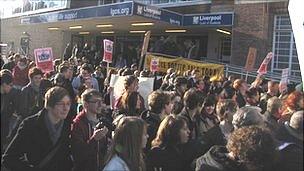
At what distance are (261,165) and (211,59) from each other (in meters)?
21.2

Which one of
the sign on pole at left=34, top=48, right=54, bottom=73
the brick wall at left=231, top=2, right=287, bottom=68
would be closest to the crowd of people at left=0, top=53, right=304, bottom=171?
the sign on pole at left=34, top=48, right=54, bottom=73

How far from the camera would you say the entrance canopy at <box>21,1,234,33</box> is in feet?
71.2

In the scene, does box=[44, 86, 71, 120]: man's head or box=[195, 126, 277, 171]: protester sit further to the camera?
box=[44, 86, 71, 120]: man's head

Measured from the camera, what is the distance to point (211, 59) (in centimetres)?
2414

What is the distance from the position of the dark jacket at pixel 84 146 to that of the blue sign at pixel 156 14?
1677cm

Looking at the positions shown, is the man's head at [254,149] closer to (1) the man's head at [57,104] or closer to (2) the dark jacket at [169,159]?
(2) the dark jacket at [169,159]

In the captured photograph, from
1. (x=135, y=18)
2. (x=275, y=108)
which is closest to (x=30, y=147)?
(x=275, y=108)

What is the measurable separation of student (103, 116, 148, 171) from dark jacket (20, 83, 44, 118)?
3.08 m

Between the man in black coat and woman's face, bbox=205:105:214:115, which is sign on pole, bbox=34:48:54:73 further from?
the man in black coat

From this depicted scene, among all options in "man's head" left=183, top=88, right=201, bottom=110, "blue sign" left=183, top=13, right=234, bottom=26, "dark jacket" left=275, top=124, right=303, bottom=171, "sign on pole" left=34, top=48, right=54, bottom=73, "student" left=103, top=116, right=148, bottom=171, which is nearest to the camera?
"dark jacket" left=275, top=124, right=303, bottom=171

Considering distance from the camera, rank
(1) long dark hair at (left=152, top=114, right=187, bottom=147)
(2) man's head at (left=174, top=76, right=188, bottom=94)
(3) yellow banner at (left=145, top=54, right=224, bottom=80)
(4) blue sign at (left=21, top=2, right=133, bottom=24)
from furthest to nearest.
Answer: (4) blue sign at (left=21, top=2, right=133, bottom=24) < (3) yellow banner at (left=145, top=54, right=224, bottom=80) < (2) man's head at (left=174, top=76, right=188, bottom=94) < (1) long dark hair at (left=152, top=114, right=187, bottom=147)

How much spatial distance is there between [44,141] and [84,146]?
563 millimetres

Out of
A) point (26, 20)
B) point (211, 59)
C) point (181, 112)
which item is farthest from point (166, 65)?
point (26, 20)

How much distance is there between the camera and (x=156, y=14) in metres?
22.0
